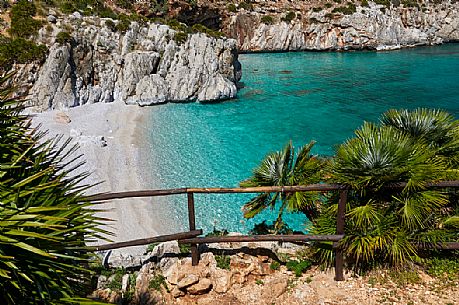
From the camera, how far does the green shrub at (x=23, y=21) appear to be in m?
26.5

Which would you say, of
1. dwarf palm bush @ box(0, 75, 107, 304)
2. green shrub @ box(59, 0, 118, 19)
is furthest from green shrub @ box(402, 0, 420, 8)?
dwarf palm bush @ box(0, 75, 107, 304)

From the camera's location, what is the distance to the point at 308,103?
2972cm

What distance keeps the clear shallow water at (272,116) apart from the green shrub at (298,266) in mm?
6380

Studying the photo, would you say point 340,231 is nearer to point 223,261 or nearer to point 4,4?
point 223,261

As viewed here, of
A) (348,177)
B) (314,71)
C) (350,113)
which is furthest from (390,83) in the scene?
(348,177)

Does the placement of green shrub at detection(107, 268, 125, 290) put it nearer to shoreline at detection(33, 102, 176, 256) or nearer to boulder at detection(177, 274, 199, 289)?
boulder at detection(177, 274, 199, 289)

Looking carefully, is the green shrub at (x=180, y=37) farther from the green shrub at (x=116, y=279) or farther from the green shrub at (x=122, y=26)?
the green shrub at (x=116, y=279)

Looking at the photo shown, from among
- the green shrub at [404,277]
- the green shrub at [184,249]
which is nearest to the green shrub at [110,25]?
the green shrub at [184,249]

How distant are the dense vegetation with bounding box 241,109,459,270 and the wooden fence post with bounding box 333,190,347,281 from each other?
0.13 meters

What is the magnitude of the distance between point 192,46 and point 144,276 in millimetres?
29300

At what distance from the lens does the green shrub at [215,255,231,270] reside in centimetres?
607

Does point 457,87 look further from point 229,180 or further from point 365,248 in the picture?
point 365,248

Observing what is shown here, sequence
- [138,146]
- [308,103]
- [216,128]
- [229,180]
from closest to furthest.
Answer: [229,180], [138,146], [216,128], [308,103]

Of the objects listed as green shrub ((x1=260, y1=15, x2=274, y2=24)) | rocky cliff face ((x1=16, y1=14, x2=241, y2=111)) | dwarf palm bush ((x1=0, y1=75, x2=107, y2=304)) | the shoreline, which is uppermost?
green shrub ((x1=260, y1=15, x2=274, y2=24))
